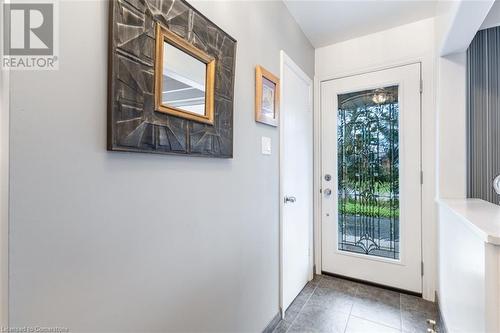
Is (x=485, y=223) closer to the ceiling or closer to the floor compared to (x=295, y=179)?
closer to the floor

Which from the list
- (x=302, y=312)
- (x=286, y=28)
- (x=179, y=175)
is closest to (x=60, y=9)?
(x=179, y=175)

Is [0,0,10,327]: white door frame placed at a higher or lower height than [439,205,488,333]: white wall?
higher

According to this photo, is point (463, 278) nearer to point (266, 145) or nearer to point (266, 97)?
point (266, 145)

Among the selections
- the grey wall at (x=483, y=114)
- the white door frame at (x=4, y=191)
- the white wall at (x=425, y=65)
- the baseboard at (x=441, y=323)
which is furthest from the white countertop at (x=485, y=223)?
the white door frame at (x=4, y=191)

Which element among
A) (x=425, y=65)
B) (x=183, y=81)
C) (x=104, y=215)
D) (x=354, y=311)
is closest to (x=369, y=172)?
(x=425, y=65)

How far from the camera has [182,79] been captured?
114 centimetres

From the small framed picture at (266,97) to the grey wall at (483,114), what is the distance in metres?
1.83

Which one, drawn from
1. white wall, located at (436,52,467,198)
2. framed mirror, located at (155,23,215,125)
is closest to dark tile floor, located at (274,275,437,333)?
white wall, located at (436,52,467,198)

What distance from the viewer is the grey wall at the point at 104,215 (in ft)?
2.29

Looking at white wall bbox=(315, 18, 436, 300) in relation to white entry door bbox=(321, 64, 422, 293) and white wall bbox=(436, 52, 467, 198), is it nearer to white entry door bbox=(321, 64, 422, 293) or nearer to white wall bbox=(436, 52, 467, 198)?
white entry door bbox=(321, 64, 422, 293)

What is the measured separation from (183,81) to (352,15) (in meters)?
1.85

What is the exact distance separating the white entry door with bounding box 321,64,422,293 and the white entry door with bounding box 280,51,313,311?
24cm

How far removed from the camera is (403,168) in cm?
243

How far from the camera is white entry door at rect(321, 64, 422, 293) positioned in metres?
2.40
